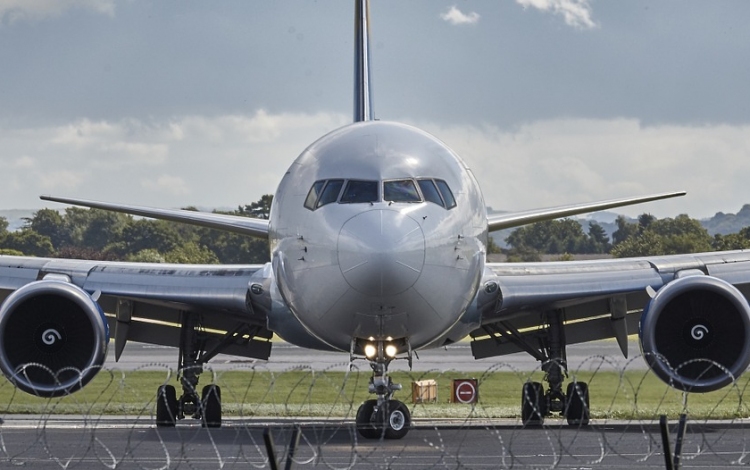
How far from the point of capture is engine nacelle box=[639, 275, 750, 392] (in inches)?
689

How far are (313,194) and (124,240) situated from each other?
55871 millimetres

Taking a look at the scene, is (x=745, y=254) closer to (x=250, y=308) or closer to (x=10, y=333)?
(x=250, y=308)

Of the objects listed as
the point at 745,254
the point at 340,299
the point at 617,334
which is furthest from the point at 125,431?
the point at 745,254

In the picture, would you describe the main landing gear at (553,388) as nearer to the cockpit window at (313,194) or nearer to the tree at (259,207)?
the cockpit window at (313,194)

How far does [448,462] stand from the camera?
543 inches

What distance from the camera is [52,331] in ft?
59.2

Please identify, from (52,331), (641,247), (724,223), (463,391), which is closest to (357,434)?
(52,331)

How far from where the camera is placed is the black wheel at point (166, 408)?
19.5 meters

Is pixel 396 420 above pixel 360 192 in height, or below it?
below

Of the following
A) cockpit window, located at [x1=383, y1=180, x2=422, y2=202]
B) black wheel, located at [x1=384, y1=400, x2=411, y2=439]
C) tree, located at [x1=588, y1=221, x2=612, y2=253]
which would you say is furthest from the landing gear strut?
tree, located at [x1=588, y1=221, x2=612, y2=253]

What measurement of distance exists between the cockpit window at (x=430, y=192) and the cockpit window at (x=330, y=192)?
87cm

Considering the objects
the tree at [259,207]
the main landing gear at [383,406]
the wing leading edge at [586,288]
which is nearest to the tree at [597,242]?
the tree at [259,207]

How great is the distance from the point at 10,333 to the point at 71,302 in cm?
88

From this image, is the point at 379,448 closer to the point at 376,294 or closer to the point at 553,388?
the point at 376,294
